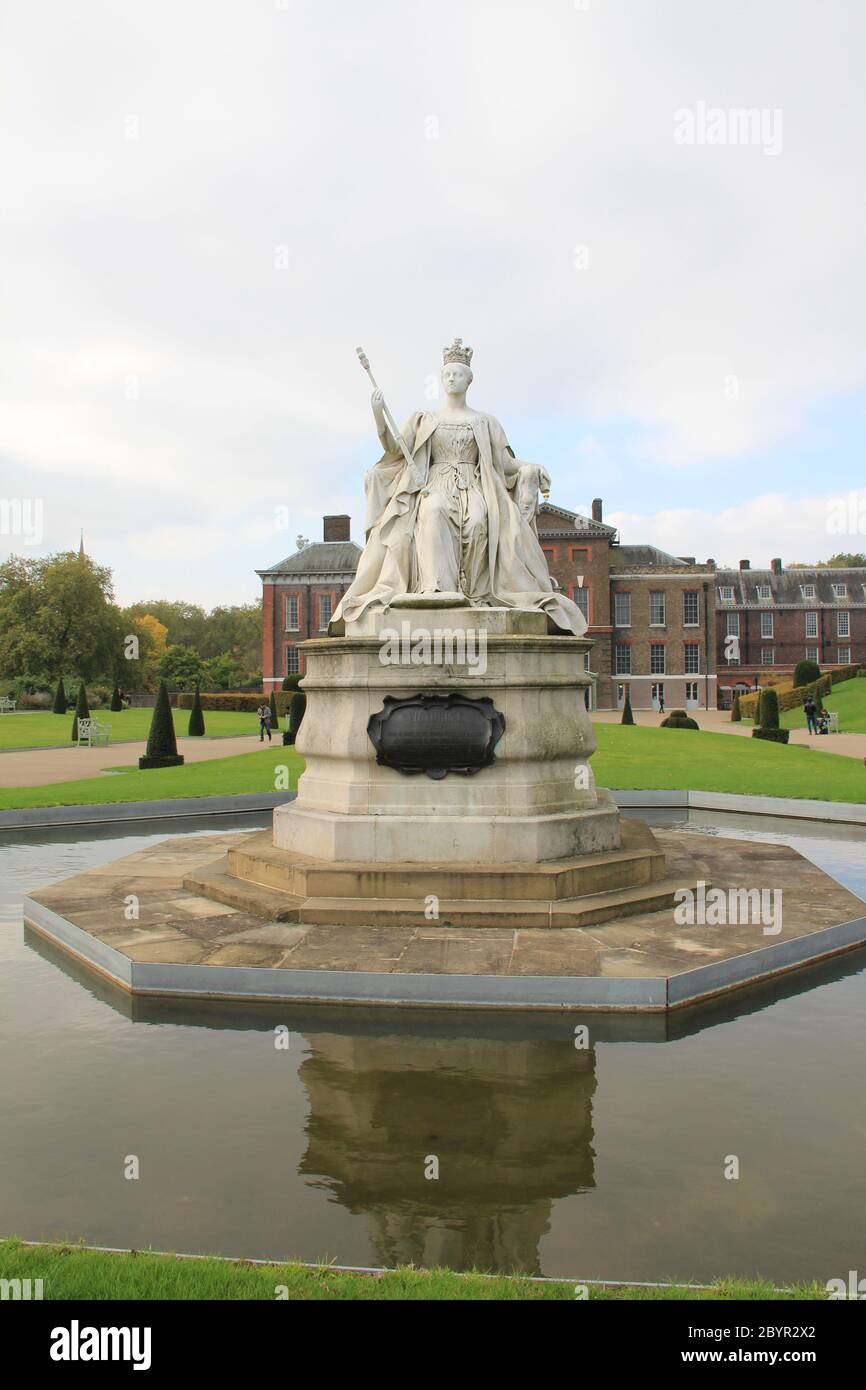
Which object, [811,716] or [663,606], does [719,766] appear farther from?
[663,606]

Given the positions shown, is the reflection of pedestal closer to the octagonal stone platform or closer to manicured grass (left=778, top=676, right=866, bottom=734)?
the octagonal stone platform

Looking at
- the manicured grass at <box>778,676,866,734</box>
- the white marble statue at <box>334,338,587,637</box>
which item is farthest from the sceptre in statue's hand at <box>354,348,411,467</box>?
the manicured grass at <box>778,676,866,734</box>

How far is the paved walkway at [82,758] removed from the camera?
22.6 meters

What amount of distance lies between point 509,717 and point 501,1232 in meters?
5.30

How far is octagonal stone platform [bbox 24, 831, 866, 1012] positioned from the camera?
6262 mm

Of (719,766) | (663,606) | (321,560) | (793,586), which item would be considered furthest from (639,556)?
(719,766)

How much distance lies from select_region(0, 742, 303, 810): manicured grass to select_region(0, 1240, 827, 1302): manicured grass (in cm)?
1341

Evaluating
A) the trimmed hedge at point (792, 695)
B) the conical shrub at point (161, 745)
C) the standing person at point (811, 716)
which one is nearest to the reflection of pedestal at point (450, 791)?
the conical shrub at point (161, 745)

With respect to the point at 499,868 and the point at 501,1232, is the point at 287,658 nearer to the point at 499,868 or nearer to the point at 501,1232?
the point at 499,868

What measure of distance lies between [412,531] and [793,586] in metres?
69.4

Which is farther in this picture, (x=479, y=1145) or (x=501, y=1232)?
(x=479, y=1145)
